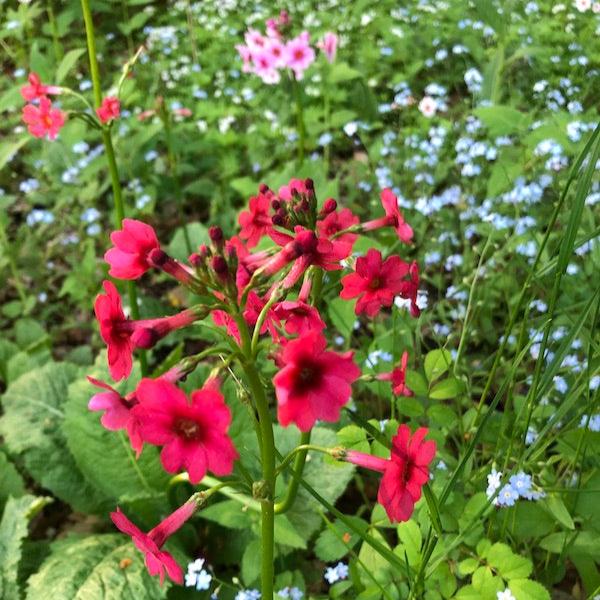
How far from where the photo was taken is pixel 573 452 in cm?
172

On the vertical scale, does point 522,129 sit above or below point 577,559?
above

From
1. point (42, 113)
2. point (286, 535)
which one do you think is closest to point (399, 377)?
point (286, 535)

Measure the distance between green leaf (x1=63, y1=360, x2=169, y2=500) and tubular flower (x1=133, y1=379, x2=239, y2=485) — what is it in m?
1.37

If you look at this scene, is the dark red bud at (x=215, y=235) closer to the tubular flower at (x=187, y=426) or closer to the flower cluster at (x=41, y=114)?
the tubular flower at (x=187, y=426)

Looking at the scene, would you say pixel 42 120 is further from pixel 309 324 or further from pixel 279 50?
pixel 309 324

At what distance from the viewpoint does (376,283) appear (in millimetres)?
1514

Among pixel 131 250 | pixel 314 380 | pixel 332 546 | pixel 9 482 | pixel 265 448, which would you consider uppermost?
pixel 131 250

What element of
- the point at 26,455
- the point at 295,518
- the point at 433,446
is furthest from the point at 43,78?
the point at 433,446

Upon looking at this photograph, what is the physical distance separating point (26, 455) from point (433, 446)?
71.6 inches

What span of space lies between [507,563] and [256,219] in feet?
3.19

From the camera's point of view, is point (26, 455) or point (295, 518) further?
point (26, 455)

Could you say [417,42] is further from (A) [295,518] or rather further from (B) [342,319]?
(A) [295,518]

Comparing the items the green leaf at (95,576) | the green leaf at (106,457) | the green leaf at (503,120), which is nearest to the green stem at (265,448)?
the green leaf at (95,576)

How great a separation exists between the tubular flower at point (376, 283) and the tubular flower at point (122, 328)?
391 mm
